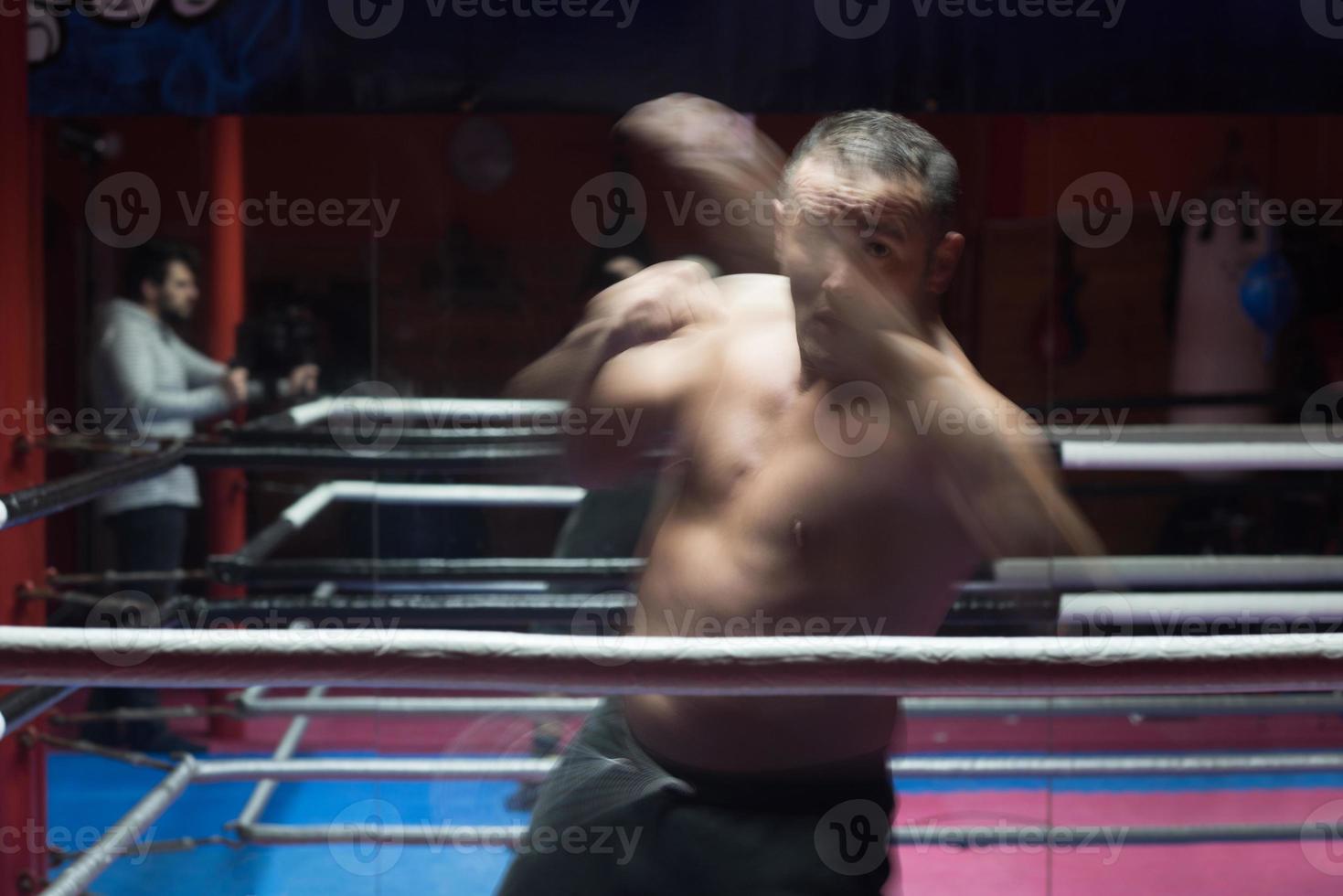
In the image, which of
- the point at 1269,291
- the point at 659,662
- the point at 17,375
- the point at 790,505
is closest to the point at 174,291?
the point at 17,375

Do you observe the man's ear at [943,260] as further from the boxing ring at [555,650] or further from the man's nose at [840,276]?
the boxing ring at [555,650]

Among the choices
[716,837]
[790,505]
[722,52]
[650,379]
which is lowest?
[716,837]

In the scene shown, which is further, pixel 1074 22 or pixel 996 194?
pixel 996 194

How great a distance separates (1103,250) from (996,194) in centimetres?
87

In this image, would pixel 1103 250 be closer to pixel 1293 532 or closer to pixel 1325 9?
pixel 1293 532

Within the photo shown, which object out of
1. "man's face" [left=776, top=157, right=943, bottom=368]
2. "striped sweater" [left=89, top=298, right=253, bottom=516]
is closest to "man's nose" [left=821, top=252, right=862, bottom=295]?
Answer: "man's face" [left=776, top=157, right=943, bottom=368]

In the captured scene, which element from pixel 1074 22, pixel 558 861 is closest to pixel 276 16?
pixel 1074 22

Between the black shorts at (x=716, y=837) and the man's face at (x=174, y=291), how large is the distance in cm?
238

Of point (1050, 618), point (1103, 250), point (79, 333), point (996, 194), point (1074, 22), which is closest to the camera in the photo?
point (1074, 22)

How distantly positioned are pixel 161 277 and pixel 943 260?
102 inches

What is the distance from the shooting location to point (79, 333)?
10.2 ft

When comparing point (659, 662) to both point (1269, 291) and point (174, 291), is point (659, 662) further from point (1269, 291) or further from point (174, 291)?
point (1269, 291)

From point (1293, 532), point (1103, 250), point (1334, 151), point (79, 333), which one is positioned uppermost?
point (1334, 151)

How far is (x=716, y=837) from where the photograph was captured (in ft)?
3.53
